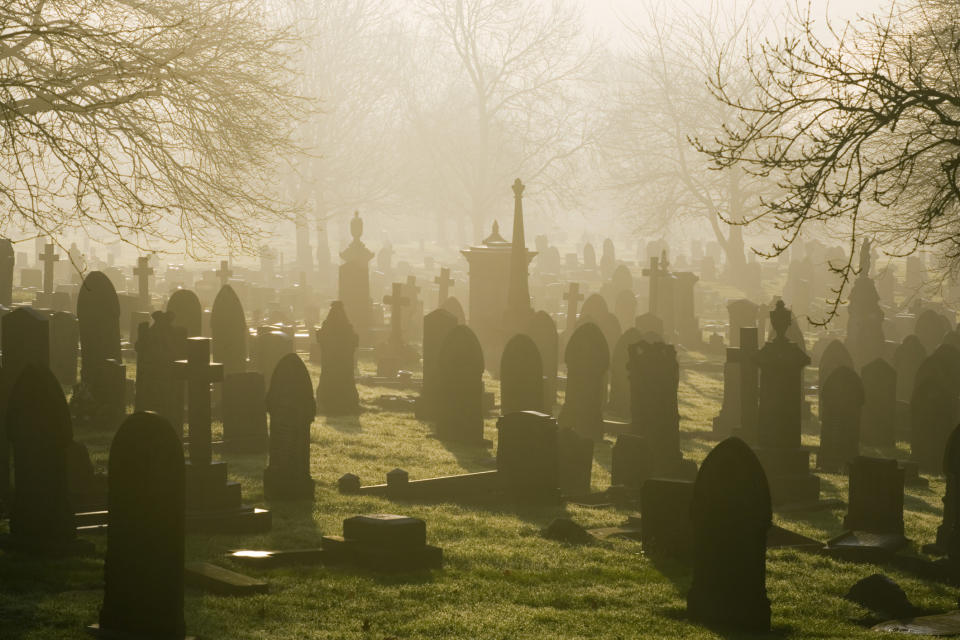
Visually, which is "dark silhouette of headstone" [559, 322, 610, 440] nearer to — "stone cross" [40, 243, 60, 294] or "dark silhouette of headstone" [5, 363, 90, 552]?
"dark silhouette of headstone" [5, 363, 90, 552]

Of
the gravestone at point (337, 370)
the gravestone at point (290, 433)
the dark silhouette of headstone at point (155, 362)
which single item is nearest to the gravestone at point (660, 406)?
the gravestone at point (290, 433)

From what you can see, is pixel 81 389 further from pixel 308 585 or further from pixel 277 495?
pixel 308 585

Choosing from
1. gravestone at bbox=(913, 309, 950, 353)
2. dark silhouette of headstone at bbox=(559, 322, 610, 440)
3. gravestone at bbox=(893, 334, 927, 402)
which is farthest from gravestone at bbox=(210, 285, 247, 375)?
gravestone at bbox=(913, 309, 950, 353)

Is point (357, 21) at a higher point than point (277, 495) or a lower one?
higher

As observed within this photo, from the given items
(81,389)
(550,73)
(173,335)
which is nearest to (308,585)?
(173,335)

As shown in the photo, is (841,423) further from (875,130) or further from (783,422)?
(875,130)

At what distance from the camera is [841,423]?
14148 mm

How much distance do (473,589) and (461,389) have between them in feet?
22.0

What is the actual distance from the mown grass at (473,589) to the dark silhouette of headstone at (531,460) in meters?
0.24

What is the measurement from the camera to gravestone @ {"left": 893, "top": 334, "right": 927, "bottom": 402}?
1902 centimetres

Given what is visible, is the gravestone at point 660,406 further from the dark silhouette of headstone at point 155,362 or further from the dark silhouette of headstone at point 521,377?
the dark silhouette of headstone at point 155,362

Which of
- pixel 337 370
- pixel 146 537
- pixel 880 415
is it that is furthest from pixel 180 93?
pixel 146 537

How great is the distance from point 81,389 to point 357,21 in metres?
40.3

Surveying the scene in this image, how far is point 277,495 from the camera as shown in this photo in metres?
10.9
